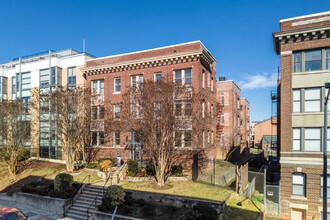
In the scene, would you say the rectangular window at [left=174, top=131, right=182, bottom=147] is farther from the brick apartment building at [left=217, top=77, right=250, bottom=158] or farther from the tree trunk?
the brick apartment building at [left=217, top=77, right=250, bottom=158]

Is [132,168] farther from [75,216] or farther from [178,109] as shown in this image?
[178,109]

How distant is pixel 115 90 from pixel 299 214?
21574mm

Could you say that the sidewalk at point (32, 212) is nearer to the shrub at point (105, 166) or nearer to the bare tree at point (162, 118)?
the shrub at point (105, 166)

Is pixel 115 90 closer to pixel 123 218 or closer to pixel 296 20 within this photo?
pixel 123 218

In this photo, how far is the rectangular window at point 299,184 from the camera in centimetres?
1805

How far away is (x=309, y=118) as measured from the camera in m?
18.2

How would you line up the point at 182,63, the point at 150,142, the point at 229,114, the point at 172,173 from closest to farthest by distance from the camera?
the point at 150,142 < the point at 172,173 < the point at 182,63 < the point at 229,114

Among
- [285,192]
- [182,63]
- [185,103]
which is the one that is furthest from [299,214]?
[182,63]

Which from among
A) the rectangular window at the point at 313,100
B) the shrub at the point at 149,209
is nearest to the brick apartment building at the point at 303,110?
the rectangular window at the point at 313,100

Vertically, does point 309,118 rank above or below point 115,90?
below

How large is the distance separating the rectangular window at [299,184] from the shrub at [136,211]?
37.0 ft

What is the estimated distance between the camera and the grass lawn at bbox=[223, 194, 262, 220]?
16078 mm

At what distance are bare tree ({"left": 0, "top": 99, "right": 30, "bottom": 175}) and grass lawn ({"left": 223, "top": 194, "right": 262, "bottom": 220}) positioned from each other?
2246 cm

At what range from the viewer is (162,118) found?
19.1m
